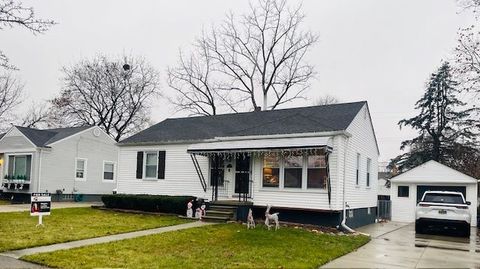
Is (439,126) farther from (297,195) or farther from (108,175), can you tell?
(108,175)

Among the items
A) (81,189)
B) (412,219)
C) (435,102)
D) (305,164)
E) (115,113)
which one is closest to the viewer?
(305,164)

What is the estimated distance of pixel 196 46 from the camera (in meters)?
39.4

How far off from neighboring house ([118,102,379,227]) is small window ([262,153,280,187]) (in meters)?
0.04

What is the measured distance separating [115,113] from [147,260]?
116 ft

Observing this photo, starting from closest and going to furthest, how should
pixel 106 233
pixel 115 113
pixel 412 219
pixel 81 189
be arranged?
pixel 106 233 → pixel 412 219 → pixel 81 189 → pixel 115 113

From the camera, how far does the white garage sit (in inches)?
914

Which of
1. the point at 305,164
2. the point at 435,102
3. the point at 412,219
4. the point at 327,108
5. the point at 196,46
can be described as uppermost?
the point at 196,46

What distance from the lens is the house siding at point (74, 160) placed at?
84.4 ft

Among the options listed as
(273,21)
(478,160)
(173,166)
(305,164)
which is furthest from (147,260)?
(273,21)

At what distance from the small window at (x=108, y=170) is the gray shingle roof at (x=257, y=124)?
767 centimetres

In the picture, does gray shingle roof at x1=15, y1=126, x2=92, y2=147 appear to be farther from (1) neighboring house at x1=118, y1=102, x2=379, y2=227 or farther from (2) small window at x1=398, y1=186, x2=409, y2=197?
(2) small window at x1=398, y1=186, x2=409, y2=197

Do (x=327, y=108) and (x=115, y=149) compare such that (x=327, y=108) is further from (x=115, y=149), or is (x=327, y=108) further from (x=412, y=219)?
(x=115, y=149)

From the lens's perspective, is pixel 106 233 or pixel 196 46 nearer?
pixel 106 233

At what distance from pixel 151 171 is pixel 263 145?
731 centimetres
